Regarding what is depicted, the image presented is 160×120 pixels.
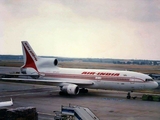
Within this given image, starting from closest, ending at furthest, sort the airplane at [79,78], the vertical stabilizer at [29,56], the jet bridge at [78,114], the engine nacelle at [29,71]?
the jet bridge at [78,114], the airplane at [79,78], the engine nacelle at [29,71], the vertical stabilizer at [29,56]

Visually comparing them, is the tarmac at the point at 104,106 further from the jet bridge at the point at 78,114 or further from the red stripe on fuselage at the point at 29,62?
the red stripe on fuselage at the point at 29,62

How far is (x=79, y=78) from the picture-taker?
31.9m

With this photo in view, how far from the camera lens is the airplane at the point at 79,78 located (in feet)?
95.8

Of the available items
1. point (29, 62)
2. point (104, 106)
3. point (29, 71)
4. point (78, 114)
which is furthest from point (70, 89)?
point (78, 114)

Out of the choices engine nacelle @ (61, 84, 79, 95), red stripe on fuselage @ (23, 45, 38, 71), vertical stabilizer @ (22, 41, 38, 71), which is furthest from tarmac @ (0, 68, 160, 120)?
vertical stabilizer @ (22, 41, 38, 71)

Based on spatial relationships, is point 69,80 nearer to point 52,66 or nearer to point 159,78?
point 52,66

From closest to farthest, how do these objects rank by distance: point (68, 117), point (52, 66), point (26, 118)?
1. point (26, 118)
2. point (68, 117)
3. point (52, 66)

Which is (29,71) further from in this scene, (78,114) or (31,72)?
(78,114)

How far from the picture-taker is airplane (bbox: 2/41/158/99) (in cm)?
2920

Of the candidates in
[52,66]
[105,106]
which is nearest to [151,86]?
[105,106]

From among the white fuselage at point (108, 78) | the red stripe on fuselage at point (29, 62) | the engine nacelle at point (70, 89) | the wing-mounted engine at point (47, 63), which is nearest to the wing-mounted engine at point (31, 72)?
the red stripe on fuselage at point (29, 62)

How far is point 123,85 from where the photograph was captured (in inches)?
1162

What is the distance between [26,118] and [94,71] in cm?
1775

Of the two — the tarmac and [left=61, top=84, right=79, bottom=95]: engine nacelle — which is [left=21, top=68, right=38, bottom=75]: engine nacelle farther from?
the tarmac
